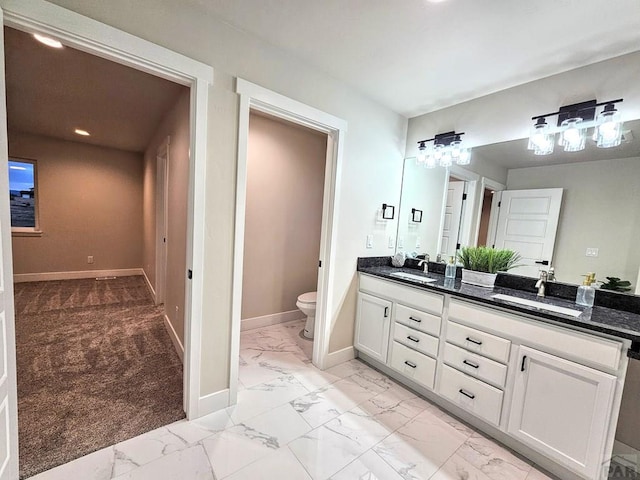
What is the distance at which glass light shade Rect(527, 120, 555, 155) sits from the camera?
184 centimetres

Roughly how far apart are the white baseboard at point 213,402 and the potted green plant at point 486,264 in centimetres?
198

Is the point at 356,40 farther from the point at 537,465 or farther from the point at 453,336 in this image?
the point at 537,465

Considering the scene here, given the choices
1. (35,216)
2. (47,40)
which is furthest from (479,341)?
(35,216)

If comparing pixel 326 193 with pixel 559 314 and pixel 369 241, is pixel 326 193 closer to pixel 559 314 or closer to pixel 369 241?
pixel 369 241

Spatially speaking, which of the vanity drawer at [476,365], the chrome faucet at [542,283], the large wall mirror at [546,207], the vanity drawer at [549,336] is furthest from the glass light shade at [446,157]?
the vanity drawer at [476,365]

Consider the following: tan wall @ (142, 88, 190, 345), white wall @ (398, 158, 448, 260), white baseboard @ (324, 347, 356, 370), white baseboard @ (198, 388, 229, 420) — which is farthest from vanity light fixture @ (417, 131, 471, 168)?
white baseboard @ (198, 388, 229, 420)

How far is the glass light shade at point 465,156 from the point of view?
2312 millimetres

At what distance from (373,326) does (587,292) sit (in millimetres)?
1457

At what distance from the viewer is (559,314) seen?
140cm

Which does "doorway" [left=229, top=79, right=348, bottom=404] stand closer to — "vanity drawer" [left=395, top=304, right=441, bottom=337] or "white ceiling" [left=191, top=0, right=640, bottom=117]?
"white ceiling" [left=191, top=0, right=640, bottom=117]

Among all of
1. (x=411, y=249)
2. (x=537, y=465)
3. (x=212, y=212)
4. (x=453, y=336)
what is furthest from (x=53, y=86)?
(x=537, y=465)

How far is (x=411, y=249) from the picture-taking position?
2770mm

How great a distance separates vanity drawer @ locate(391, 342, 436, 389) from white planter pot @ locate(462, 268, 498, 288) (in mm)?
677

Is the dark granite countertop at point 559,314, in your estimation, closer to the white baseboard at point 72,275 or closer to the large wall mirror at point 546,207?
the large wall mirror at point 546,207
